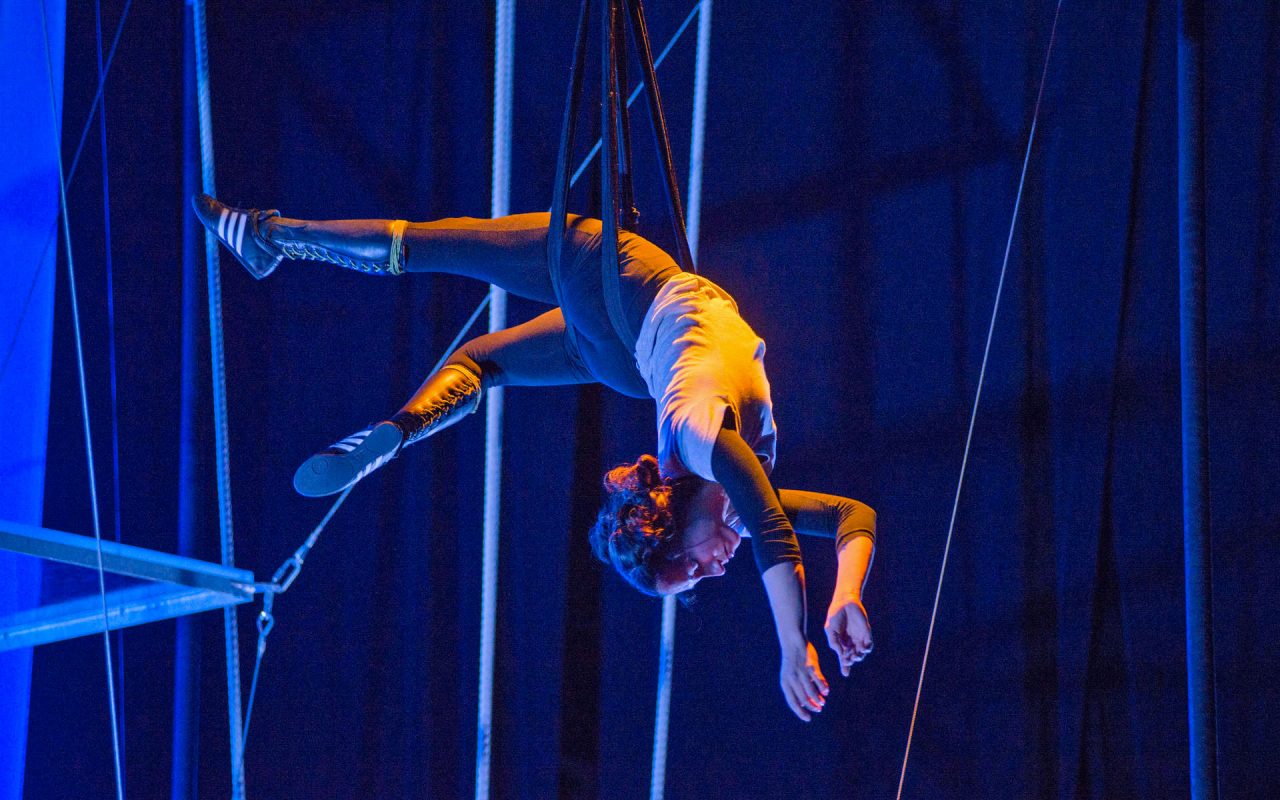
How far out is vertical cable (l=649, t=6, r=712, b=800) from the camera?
9.70 ft

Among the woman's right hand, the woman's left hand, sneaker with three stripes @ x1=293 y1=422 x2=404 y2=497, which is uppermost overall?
sneaker with three stripes @ x1=293 y1=422 x2=404 y2=497

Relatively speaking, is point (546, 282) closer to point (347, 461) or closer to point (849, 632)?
point (347, 461)

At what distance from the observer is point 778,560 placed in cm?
165

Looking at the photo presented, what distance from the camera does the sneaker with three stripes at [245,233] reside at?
91.7 inches

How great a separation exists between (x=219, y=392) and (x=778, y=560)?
201 cm

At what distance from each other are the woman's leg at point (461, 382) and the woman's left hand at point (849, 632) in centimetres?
90

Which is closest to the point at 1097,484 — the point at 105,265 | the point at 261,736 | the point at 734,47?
the point at 734,47

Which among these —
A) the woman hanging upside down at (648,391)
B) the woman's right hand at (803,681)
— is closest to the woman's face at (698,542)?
the woman hanging upside down at (648,391)

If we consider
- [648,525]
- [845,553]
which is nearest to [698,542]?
[648,525]

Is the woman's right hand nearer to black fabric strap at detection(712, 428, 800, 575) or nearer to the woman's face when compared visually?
black fabric strap at detection(712, 428, 800, 575)

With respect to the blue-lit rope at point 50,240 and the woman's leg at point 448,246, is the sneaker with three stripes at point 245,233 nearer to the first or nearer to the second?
the woman's leg at point 448,246

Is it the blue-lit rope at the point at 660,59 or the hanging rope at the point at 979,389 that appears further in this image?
the blue-lit rope at the point at 660,59

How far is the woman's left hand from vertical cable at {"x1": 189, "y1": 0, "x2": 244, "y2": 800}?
190 cm

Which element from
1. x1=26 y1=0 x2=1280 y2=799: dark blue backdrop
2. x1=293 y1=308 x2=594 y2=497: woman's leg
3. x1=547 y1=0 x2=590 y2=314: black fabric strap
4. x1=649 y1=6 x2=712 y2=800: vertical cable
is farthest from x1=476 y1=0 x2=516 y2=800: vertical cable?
x1=547 y1=0 x2=590 y2=314: black fabric strap
